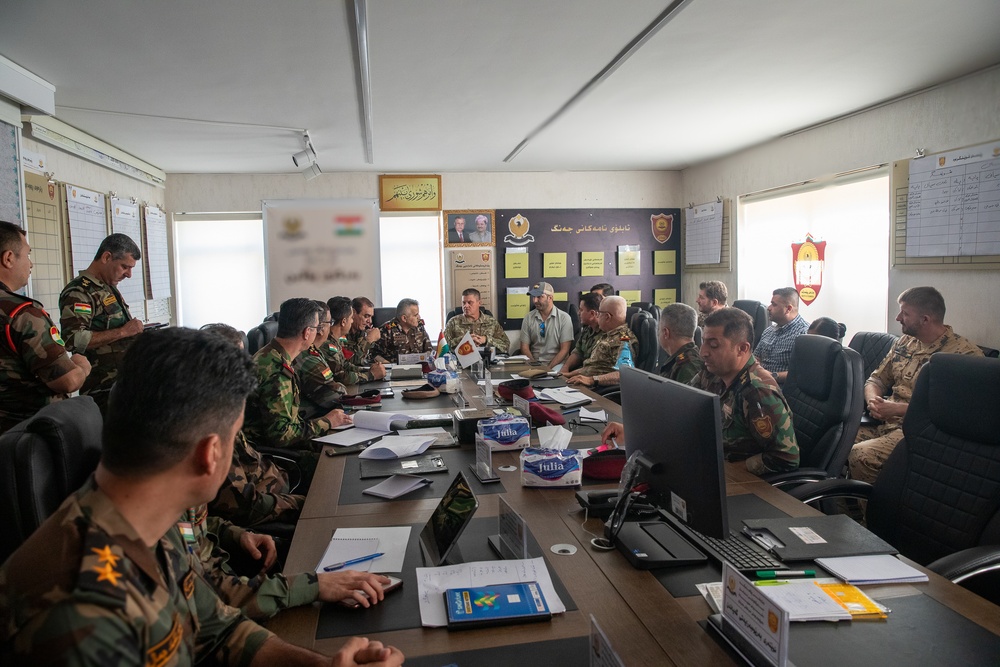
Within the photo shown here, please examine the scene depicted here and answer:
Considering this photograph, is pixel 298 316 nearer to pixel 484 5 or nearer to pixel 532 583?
pixel 484 5

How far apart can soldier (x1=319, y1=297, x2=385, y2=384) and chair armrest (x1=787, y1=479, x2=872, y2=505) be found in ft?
9.79

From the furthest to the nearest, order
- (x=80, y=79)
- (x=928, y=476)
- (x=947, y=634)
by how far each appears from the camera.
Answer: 1. (x=80, y=79)
2. (x=928, y=476)
3. (x=947, y=634)

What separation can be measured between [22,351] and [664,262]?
717 cm

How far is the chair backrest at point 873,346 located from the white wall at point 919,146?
1.24 feet

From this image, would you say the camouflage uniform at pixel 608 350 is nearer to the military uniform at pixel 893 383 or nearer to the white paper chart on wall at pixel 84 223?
the military uniform at pixel 893 383

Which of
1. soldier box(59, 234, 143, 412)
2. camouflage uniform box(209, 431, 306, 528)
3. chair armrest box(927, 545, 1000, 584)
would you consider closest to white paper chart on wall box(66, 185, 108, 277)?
soldier box(59, 234, 143, 412)

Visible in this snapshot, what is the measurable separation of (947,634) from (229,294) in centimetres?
783

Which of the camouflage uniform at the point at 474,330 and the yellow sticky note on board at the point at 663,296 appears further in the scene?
the yellow sticky note on board at the point at 663,296

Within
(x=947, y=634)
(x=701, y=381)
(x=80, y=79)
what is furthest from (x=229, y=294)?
(x=947, y=634)

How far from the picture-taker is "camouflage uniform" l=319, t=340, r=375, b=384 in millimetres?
4363

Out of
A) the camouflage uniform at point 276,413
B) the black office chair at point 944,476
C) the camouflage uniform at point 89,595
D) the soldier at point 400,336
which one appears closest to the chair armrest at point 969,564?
the black office chair at point 944,476

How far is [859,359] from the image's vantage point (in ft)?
8.32

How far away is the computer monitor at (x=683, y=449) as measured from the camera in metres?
1.34

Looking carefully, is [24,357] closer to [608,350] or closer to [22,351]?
[22,351]
